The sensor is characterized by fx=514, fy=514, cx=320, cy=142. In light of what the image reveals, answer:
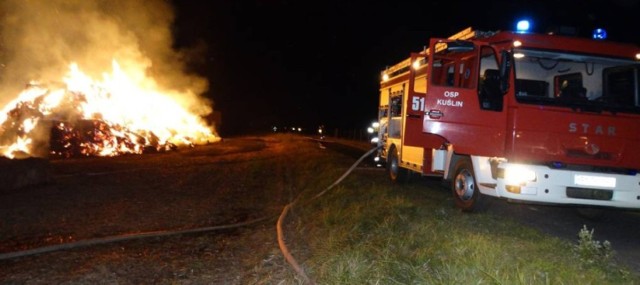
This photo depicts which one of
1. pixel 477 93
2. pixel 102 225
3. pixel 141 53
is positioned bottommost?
pixel 102 225

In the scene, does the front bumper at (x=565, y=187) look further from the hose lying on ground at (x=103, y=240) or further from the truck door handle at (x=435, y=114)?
the hose lying on ground at (x=103, y=240)

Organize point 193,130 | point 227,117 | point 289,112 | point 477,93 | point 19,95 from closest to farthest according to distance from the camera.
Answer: point 477,93, point 19,95, point 193,130, point 227,117, point 289,112

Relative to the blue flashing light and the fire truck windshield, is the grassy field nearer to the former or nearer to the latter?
the fire truck windshield

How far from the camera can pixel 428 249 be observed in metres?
5.47

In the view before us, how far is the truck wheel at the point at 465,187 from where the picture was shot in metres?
8.07

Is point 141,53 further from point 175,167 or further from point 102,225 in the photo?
point 102,225

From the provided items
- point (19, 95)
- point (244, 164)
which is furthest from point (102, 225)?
point (19, 95)

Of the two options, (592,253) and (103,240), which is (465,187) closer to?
(592,253)

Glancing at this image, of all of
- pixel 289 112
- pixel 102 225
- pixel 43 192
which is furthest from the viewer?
pixel 289 112

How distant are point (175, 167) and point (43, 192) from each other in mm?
6278

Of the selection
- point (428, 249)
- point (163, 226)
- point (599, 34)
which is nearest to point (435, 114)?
point (428, 249)

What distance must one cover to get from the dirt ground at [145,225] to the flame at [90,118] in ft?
21.8

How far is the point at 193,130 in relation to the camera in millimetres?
33406

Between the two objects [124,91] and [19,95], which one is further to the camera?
[124,91]
